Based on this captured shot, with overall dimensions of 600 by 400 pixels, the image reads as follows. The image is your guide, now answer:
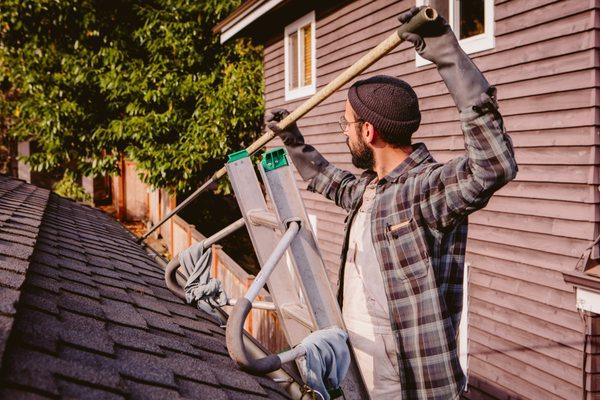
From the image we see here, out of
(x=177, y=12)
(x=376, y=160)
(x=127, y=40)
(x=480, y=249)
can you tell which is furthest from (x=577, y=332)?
(x=127, y=40)

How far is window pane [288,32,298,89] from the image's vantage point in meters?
9.51

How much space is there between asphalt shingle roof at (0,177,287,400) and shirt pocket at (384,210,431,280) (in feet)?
2.34

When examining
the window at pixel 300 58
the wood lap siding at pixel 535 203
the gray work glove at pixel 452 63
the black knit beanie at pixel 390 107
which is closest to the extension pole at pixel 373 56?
the gray work glove at pixel 452 63

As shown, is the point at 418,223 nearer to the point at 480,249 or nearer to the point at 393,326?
the point at 393,326

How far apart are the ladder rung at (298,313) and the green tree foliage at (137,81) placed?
9688 mm

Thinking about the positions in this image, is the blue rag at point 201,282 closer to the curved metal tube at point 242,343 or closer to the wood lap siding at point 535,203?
the curved metal tube at point 242,343

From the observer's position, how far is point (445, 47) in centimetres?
169

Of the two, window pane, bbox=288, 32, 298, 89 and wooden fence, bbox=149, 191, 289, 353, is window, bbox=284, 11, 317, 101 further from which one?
wooden fence, bbox=149, 191, 289, 353

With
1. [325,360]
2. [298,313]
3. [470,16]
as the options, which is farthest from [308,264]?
[470,16]

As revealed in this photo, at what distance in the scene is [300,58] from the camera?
917cm

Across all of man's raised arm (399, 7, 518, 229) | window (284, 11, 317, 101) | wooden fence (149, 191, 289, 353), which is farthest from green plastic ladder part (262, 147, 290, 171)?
window (284, 11, 317, 101)

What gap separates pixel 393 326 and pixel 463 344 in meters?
3.96

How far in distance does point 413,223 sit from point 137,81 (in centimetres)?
1131

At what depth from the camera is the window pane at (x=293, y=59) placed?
9.51 m
